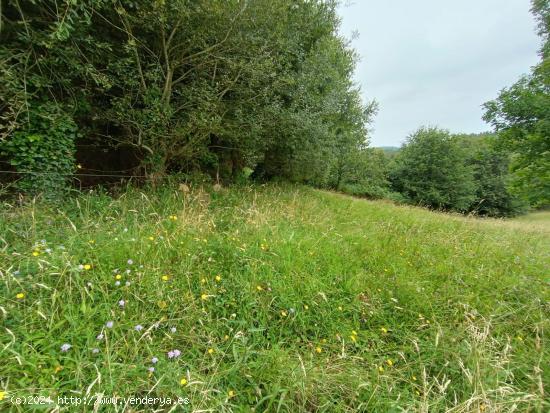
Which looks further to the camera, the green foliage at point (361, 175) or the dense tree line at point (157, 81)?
the green foliage at point (361, 175)

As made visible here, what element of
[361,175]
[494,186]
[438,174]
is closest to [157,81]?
[361,175]

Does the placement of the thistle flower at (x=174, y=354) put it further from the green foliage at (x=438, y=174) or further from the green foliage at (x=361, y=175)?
the green foliage at (x=438, y=174)

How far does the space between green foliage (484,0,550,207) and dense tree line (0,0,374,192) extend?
327 inches

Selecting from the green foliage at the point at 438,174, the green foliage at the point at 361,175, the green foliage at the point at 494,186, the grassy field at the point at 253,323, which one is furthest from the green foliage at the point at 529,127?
the green foliage at the point at 494,186

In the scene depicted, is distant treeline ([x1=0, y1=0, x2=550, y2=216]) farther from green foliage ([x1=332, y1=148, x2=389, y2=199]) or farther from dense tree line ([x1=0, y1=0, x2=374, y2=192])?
green foliage ([x1=332, y1=148, x2=389, y2=199])

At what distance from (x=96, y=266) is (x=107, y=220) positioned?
1.30m

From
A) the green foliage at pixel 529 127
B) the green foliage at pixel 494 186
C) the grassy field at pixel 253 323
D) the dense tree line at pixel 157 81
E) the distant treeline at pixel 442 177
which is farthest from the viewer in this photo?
the green foliage at pixel 494 186

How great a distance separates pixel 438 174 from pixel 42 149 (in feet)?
93.5

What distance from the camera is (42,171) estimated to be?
11.8ft

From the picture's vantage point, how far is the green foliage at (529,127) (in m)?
8.84

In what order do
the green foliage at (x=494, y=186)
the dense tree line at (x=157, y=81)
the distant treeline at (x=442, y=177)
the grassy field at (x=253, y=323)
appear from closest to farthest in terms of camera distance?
the grassy field at (x=253, y=323), the dense tree line at (x=157, y=81), the distant treeline at (x=442, y=177), the green foliage at (x=494, y=186)

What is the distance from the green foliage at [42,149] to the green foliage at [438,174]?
84.9 feet

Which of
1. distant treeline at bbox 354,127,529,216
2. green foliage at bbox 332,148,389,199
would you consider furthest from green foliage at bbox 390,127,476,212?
green foliage at bbox 332,148,389,199

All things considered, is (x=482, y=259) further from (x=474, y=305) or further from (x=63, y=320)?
(x=63, y=320)
